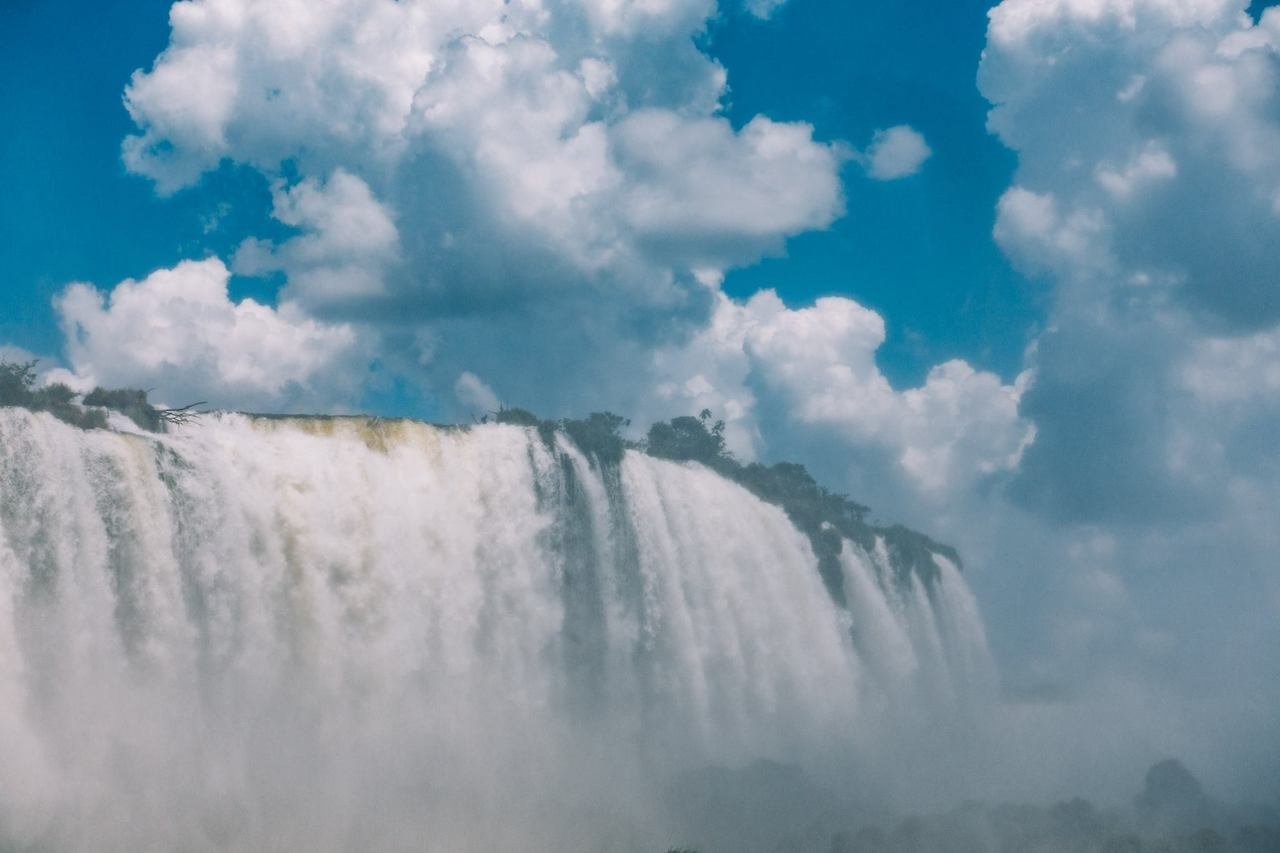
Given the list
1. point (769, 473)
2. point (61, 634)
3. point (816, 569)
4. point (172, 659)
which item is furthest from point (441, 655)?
point (769, 473)

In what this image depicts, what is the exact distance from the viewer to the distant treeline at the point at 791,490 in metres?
30.6

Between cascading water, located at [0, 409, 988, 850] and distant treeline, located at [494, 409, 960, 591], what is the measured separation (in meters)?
0.84

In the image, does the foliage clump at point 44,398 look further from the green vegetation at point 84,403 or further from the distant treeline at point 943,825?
the distant treeline at point 943,825

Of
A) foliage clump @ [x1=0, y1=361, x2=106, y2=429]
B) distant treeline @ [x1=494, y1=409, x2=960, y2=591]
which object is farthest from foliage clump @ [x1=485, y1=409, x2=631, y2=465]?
foliage clump @ [x1=0, y1=361, x2=106, y2=429]

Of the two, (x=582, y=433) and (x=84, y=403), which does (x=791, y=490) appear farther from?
(x=84, y=403)

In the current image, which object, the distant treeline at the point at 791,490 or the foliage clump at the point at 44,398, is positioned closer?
the foliage clump at the point at 44,398

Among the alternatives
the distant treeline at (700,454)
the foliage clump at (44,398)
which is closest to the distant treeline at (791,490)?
the distant treeline at (700,454)

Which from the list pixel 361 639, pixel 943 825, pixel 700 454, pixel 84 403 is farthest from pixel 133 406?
pixel 700 454

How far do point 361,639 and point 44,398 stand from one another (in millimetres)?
7973

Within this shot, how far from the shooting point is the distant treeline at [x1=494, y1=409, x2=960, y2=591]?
100 ft

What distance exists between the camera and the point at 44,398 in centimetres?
1888

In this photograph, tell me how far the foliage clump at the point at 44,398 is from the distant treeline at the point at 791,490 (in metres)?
11.8

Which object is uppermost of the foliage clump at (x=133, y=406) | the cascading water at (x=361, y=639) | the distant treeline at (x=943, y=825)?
the foliage clump at (x=133, y=406)

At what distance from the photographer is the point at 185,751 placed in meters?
18.7
